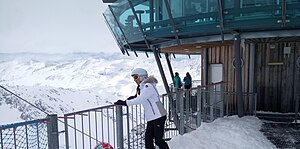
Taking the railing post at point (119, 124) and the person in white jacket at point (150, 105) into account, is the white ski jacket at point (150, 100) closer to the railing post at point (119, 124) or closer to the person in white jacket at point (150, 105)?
the person in white jacket at point (150, 105)

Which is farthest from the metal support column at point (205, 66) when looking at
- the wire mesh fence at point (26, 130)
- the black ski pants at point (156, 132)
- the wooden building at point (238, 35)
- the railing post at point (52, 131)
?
the railing post at point (52, 131)

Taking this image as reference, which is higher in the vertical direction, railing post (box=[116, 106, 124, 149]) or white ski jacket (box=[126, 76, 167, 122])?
white ski jacket (box=[126, 76, 167, 122])

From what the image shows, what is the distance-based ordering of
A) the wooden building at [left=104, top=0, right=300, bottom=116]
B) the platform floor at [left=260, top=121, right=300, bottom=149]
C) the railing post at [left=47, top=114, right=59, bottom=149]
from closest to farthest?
1. the railing post at [left=47, top=114, right=59, bottom=149]
2. the platform floor at [left=260, top=121, right=300, bottom=149]
3. the wooden building at [left=104, top=0, right=300, bottom=116]

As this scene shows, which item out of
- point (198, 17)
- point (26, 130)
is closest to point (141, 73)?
point (26, 130)

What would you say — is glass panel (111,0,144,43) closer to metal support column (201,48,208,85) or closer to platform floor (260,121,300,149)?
metal support column (201,48,208,85)

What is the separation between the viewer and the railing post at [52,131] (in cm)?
360

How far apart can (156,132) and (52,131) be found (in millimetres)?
1833

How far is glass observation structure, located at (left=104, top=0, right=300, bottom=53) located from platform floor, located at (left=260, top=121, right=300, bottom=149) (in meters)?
3.25

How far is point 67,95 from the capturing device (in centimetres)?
4191

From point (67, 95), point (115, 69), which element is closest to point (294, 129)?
point (67, 95)

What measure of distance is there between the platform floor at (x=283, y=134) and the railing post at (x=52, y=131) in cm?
525

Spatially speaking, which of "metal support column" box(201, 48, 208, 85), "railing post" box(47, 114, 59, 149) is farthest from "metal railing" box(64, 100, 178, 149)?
"metal support column" box(201, 48, 208, 85)

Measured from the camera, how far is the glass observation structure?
24.4ft

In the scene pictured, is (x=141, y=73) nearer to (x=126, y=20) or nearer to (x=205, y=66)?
(x=126, y=20)
